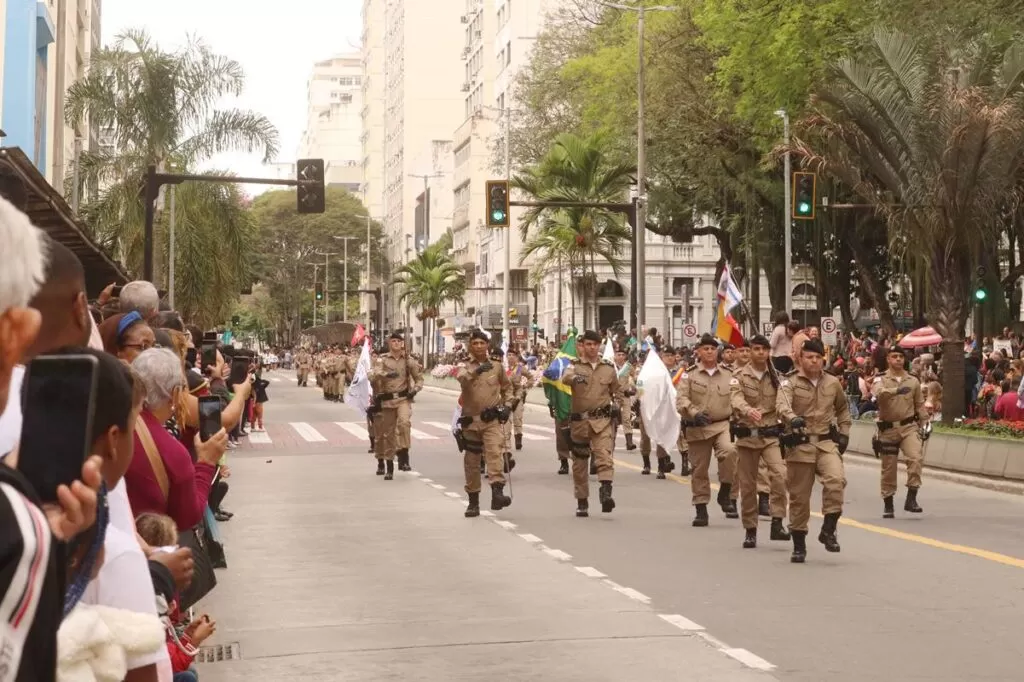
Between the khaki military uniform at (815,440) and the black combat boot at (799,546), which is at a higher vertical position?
the khaki military uniform at (815,440)

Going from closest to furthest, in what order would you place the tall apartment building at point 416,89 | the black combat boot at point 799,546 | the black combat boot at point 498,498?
the black combat boot at point 799,546
the black combat boot at point 498,498
the tall apartment building at point 416,89

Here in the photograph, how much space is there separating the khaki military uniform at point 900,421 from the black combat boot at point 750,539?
3.39m

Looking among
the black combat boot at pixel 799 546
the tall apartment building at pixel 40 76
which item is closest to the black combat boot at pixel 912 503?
the black combat boot at pixel 799 546

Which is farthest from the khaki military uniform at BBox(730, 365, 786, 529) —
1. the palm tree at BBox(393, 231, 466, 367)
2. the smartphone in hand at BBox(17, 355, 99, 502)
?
the palm tree at BBox(393, 231, 466, 367)

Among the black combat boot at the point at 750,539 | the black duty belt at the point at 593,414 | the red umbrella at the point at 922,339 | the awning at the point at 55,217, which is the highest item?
the awning at the point at 55,217

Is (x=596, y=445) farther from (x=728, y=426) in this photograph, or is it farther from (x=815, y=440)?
(x=815, y=440)

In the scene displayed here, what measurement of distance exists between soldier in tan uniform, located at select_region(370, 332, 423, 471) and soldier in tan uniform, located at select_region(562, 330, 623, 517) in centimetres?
633

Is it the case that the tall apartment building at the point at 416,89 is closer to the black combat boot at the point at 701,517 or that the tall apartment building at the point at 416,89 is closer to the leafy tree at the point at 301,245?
the leafy tree at the point at 301,245

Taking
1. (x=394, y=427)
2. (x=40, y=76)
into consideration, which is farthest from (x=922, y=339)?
(x=40, y=76)

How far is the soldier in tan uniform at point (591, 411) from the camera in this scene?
18.0 metres

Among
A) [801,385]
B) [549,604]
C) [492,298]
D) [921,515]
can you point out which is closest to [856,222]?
[921,515]

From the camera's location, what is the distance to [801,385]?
1449cm

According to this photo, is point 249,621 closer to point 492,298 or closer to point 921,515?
point 921,515

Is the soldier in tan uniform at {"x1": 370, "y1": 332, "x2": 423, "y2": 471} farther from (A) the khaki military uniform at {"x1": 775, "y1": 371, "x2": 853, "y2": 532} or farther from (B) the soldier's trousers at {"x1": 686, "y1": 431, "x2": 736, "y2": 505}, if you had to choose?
(A) the khaki military uniform at {"x1": 775, "y1": 371, "x2": 853, "y2": 532}
